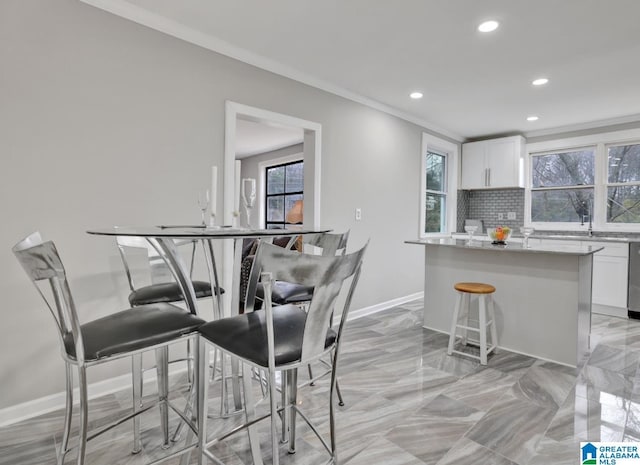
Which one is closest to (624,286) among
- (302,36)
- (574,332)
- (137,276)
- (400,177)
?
(574,332)

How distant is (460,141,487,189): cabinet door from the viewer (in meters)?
5.51

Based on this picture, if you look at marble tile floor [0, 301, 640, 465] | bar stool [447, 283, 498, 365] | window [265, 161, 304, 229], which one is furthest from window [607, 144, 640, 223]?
window [265, 161, 304, 229]

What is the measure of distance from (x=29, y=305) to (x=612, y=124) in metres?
6.40

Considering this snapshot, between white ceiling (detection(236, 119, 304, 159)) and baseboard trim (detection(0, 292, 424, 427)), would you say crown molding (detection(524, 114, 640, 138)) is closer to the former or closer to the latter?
white ceiling (detection(236, 119, 304, 159))

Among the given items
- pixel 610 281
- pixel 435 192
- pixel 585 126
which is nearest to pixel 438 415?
pixel 610 281

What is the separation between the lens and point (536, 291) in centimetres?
286

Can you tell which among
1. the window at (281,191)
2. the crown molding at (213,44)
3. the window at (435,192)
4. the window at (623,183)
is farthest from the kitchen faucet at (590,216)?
the window at (281,191)

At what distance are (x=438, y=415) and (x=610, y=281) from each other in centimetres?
350

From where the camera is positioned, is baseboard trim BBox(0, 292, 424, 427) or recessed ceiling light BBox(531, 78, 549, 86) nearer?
baseboard trim BBox(0, 292, 424, 427)

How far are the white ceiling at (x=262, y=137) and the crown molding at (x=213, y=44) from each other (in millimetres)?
1314

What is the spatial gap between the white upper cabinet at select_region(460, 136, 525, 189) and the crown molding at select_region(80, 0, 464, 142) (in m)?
2.30

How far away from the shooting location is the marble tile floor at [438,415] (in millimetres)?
1671

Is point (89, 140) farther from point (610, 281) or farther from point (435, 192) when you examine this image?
point (610, 281)

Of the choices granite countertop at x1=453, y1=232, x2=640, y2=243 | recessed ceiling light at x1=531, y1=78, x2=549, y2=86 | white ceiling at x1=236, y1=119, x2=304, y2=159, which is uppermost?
white ceiling at x1=236, y1=119, x2=304, y2=159
